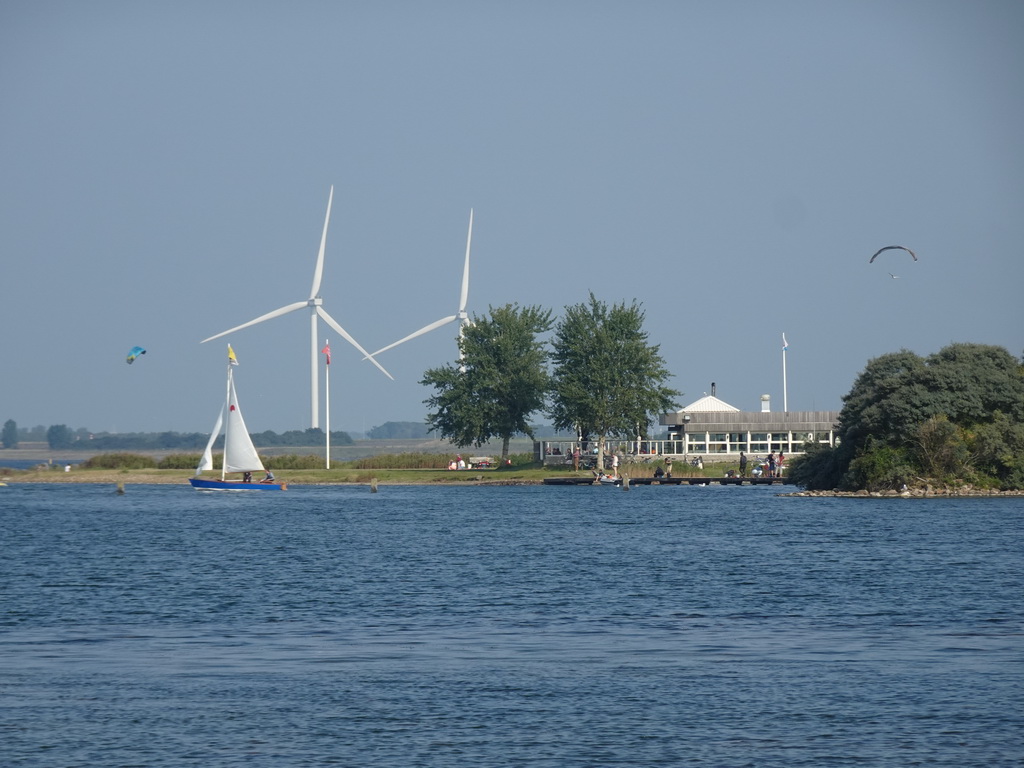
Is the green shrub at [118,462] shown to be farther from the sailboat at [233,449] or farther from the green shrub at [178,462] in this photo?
the sailboat at [233,449]

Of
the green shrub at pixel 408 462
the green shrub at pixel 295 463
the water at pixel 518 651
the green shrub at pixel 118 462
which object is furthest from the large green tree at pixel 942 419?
the green shrub at pixel 118 462

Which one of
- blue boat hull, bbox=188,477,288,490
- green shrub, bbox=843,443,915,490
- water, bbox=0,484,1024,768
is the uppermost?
green shrub, bbox=843,443,915,490

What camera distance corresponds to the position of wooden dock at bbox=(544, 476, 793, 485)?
4060 inches

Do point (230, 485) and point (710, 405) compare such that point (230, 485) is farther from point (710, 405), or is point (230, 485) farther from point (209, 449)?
point (710, 405)

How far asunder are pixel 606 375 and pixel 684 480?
1586 centimetres

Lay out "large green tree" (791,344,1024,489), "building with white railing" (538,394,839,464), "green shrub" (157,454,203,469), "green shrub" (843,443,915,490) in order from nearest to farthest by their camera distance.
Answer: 1. "large green tree" (791,344,1024,489)
2. "green shrub" (843,443,915,490)
3. "building with white railing" (538,394,839,464)
4. "green shrub" (157,454,203,469)

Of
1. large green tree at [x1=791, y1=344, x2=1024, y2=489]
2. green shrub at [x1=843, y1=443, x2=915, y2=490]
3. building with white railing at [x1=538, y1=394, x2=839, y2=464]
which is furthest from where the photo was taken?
building with white railing at [x1=538, y1=394, x2=839, y2=464]

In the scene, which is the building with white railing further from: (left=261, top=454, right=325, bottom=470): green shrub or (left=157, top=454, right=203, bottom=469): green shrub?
(left=157, top=454, right=203, bottom=469): green shrub

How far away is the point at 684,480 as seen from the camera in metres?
105

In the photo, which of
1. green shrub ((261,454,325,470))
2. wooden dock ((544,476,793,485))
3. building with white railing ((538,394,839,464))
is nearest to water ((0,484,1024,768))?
wooden dock ((544,476,793,485))

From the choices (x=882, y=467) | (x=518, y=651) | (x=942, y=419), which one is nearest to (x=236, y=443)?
(x=882, y=467)

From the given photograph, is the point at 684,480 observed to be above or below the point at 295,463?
below

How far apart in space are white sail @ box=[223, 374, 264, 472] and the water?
40.0m

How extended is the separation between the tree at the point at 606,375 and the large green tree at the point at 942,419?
34710 mm
